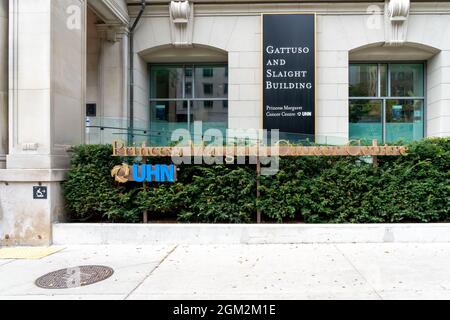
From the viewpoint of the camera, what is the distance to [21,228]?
700cm

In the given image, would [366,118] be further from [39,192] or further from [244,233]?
[39,192]

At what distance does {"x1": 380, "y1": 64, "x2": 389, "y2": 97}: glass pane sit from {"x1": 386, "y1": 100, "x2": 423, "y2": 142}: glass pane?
1.01ft

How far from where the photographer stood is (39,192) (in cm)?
698

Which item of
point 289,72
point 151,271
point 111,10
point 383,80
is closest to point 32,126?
point 151,271

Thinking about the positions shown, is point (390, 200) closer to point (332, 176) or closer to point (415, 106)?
point (332, 176)

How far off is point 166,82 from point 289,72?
409cm

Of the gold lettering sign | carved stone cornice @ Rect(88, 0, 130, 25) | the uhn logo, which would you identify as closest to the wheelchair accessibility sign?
the gold lettering sign

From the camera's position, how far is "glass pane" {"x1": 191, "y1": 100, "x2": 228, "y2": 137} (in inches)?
456

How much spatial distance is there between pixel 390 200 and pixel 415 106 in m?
5.77

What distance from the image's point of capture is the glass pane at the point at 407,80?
38.0 ft

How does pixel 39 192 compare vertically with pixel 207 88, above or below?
below

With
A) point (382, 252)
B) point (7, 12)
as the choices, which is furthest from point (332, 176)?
point (7, 12)

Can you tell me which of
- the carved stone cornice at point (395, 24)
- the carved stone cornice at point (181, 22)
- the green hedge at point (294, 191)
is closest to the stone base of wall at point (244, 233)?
the green hedge at point (294, 191)

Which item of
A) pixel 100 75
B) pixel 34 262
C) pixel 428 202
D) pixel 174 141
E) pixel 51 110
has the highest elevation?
pixel 100 75
